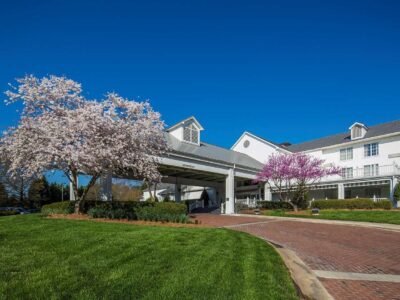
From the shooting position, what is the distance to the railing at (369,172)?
3056 centimetres

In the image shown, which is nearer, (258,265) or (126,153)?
(258,265)

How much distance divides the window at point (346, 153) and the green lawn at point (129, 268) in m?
29.5

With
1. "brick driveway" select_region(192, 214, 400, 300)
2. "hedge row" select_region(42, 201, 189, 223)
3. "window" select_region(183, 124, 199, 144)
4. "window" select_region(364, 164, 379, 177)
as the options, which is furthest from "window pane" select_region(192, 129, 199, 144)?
"brick driveway" select_region(192, 214, 400, 300)

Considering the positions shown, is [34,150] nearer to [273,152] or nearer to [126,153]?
[126,153]

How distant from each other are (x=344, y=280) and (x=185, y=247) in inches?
143

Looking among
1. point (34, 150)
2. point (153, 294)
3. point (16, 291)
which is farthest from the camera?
point (34, 150)

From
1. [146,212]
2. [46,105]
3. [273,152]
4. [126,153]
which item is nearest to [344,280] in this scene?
[146,212]

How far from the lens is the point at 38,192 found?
50.4 metres

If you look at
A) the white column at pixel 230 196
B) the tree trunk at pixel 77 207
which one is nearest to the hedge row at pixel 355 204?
the white column at pixel 230 196

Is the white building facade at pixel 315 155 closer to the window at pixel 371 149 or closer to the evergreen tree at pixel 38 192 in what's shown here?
the window at pixel 371 149

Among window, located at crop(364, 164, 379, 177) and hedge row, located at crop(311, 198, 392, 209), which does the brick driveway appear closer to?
hedge row, located at crop(311, 198, 392, 209)

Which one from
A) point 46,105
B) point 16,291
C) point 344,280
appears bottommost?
point 344,280

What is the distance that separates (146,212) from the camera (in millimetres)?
16297

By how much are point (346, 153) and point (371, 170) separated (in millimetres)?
3376
